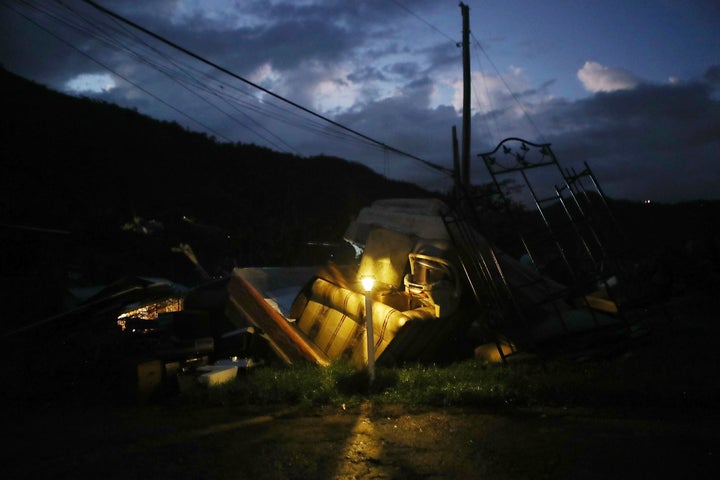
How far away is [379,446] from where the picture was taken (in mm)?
5777

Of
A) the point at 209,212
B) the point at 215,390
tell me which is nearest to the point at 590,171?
the point at 215,390

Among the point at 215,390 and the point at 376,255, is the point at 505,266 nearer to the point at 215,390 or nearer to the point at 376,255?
the point at 376,255

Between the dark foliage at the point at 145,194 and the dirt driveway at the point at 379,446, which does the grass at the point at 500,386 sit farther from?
the dark foliage at the point at 145,194

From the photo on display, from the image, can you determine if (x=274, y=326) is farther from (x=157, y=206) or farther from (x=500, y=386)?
(x=157, y=206)

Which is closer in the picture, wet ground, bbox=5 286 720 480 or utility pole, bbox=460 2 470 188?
wet ground, bbox=5 286 720 480

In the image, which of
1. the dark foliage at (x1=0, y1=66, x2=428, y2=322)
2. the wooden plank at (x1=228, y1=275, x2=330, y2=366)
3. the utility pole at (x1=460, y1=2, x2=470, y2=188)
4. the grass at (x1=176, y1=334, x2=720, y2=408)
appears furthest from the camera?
the dark foliage at (x1=0, y1=66, x2=428, y2=322)

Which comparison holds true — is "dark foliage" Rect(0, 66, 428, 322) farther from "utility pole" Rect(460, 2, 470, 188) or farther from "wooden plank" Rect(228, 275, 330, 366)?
"wooden plank" Rect(228, 275, 330, 366)

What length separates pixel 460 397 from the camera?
7137 mm

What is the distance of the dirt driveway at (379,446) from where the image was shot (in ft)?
16.4

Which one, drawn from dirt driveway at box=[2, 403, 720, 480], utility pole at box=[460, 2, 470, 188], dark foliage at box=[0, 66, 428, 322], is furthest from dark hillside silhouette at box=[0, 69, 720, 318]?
dirt driveway at box=[2, 403, 720, 480]

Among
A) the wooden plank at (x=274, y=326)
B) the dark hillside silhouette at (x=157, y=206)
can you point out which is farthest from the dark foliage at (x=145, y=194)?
the wooden plank at (x=274, y=326)

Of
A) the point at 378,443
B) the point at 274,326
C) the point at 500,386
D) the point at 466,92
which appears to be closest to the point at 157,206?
the point at 466,92

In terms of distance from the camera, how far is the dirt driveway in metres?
5.01

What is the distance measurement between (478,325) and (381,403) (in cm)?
383
